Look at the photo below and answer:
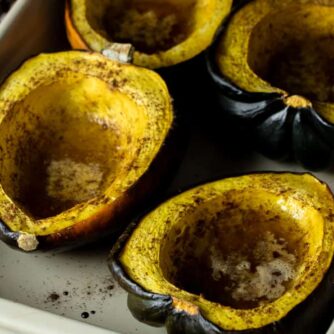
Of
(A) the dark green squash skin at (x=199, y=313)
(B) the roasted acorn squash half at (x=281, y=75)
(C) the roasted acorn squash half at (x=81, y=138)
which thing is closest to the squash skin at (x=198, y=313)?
(A) the dark green squash skin at (x=199, y=313)

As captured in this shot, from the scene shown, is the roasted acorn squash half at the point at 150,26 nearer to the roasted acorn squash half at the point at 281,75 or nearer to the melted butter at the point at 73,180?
the roasted acorn squash half at the point at 281,75

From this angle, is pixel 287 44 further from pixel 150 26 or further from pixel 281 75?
pixel 150 26

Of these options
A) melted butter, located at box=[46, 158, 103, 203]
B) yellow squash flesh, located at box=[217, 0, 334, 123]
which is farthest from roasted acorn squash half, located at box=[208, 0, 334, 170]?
melted butter, located at box=[46, 158, 103, 203]

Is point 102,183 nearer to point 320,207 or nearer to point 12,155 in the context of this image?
point 12,155

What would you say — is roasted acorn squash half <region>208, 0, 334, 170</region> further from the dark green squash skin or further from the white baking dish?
the dark green squash skin

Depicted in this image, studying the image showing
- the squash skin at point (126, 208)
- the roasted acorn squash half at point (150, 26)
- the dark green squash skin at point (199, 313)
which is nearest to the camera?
the dark green squash skin at point (199, 313)

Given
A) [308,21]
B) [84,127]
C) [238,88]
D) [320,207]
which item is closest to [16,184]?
[84,127]
